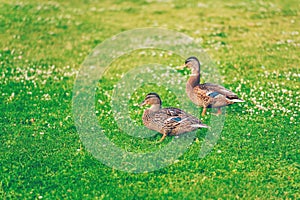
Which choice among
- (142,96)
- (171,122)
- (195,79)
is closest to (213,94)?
(195,79)

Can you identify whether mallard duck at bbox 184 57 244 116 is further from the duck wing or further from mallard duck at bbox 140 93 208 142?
mallard duck at bbox 140 93 208 142

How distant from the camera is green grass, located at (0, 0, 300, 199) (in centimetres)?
900

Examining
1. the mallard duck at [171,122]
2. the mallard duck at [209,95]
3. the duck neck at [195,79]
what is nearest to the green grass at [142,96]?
the mallard duck at [171,122]

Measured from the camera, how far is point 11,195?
8750mm

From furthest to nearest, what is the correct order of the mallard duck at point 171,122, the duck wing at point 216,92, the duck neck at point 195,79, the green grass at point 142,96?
the duck neck at point 195,79
the duck wing at point 216,92
the mallard duck at point 171,122
the green grass at point 142,96

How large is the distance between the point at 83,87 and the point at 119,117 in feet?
8.65

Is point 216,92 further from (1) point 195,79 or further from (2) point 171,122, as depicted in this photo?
(2) point 171,122

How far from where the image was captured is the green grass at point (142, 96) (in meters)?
9.00

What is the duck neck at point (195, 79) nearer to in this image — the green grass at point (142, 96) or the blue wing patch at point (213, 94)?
the blue wing patch at point (213, 94)

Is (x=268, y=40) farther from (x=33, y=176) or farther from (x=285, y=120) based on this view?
(x=33, y=176)

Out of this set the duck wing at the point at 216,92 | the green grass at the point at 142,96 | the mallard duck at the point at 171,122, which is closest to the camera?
the green grass at the point at 142,96

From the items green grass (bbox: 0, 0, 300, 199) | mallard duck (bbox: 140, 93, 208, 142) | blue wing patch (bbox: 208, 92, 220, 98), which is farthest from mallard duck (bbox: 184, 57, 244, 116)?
mallard duck (bbox: 140, 93, 208, 142)

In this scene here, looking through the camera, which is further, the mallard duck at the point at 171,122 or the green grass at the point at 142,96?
the mallard duck at the point at 171,122

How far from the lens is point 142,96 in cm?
1291
